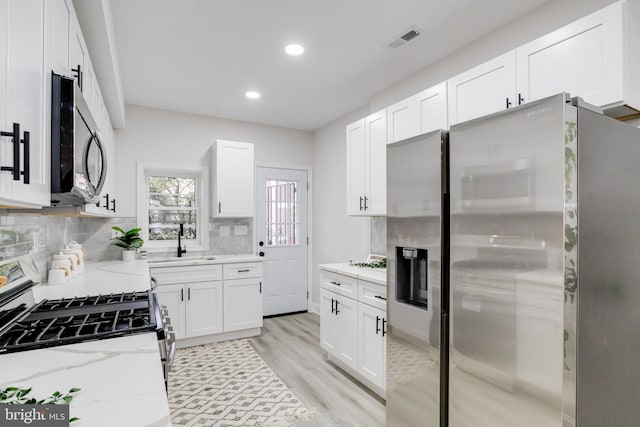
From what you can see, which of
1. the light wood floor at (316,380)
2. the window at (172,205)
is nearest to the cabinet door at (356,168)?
the light wood floor at (316,380)

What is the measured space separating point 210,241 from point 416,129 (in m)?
2.95

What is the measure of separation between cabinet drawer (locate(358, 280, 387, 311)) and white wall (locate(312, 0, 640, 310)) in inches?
41.1

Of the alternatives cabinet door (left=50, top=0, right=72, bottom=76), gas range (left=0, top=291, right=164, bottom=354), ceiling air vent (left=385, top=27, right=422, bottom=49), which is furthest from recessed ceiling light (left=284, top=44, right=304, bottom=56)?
gas range (left=0, top=291, right=164, bottom=354)

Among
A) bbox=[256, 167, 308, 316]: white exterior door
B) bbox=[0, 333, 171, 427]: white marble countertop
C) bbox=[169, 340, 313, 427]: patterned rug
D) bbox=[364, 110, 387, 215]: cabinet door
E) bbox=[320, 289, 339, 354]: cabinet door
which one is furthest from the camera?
bbox=[256, 167, 308, 316]: white exterior door

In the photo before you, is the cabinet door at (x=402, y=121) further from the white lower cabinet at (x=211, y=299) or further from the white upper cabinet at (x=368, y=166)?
the white lower cabinet at (x=211, y=299)

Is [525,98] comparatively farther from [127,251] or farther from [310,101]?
[127,251]

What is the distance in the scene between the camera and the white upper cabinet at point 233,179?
4.15m

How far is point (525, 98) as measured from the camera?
1.88 metres

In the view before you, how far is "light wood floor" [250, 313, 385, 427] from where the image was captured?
2.36 metres

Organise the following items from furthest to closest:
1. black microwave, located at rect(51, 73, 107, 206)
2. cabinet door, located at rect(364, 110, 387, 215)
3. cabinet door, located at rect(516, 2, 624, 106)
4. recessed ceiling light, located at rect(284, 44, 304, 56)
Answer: cabinet door, located at rect(364, 110, 387, 215), recessed ceiling light, located at rect(284, 44, 304, 56), cabinet door, located at rect(516, 2, 624, 106), black microwave, located at rect(51, 73, 107, 206)

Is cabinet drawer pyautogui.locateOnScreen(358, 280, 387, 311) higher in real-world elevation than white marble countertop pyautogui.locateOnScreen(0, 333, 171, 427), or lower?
lower

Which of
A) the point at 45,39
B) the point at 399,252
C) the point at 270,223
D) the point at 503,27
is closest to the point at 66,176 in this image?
the point at 45,39

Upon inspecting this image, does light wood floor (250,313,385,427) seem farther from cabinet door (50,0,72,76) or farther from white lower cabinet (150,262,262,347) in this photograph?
cabinet door (50,0,72,76)

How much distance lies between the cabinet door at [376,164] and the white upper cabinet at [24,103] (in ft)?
7.67
